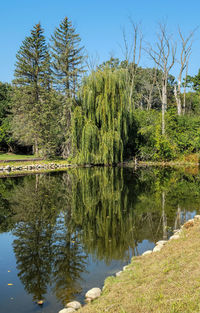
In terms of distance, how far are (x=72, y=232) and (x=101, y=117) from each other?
648 inches

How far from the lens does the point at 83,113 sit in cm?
2433

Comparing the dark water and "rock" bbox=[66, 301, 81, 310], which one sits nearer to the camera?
"rock" bbox=[66, 301, 81, 310]

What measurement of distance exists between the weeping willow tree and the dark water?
8.73 m

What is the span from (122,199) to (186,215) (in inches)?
126

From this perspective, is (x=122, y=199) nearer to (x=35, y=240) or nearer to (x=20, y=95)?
(x=35, y=240)

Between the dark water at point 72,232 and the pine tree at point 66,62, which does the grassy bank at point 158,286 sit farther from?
the pine tree at point 66,62

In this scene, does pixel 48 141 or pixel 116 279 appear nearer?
pixel 116 279

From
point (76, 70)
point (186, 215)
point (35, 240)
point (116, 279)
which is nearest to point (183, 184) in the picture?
point (186, 215)

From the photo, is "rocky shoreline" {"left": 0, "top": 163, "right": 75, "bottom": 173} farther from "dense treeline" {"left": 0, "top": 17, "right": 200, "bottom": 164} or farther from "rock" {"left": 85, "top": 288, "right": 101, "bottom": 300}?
"rock" {"left": 85, "top": 288, "right": 101, "bottom": 300}

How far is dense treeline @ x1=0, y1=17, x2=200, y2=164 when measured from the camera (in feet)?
77.5

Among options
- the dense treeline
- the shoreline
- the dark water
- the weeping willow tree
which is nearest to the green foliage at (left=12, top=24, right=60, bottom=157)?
the dense treeline

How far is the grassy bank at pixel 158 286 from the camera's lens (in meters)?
3.49

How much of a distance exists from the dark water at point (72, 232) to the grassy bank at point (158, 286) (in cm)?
62

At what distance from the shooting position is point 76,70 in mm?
30719
